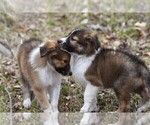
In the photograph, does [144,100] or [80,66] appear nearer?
[144,100]

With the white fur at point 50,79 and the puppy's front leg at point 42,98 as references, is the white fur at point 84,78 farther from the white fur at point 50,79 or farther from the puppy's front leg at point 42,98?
the puppy's front leg at point 42,98

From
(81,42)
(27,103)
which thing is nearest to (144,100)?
(81,42)

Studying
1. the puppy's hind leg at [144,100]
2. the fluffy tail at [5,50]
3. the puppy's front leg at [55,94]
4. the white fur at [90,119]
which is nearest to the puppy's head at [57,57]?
the puppy's front leg at [55,94]

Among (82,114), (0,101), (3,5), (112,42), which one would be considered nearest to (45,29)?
(3,5)

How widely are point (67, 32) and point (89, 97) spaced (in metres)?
3.85

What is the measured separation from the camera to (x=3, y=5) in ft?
38.6

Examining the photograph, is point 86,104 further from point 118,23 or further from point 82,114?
point 118,23

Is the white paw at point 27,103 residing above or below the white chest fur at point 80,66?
below

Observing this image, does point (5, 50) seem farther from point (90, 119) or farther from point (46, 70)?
point (90, 119)

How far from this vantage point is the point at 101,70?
304 inches

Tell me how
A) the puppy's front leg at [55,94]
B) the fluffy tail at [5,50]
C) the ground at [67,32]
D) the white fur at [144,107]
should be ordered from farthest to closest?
the fluffy tail at [5,50], the ground at [67,32], the puppy's front leg at [55,94], the white fur at [144,107]

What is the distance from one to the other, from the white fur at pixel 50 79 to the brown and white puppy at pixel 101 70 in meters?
0.27

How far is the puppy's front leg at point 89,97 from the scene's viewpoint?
25.2 feet

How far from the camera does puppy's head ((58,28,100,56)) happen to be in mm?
7711
